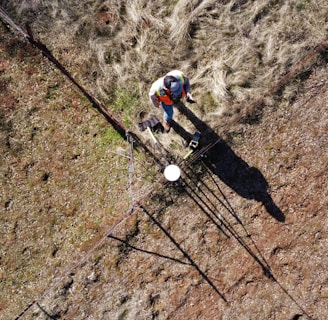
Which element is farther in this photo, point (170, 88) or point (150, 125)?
point (150, 125)

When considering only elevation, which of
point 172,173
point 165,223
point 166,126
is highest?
point 166,126

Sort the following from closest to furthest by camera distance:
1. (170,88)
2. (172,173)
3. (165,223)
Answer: (170,88) < (172,173) < (165,223)

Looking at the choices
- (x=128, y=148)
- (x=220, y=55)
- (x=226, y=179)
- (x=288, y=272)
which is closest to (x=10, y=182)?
(x=128, y=148)

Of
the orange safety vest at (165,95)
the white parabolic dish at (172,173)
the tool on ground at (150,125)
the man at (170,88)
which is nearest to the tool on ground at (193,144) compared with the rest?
the white parabolic dish at (172,173)

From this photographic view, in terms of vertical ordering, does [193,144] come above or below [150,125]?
below

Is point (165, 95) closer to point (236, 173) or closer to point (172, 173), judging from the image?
point (172, 173)

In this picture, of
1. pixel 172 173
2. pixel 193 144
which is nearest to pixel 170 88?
pixel 193 144

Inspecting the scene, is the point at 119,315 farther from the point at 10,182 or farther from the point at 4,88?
the point at 4,88

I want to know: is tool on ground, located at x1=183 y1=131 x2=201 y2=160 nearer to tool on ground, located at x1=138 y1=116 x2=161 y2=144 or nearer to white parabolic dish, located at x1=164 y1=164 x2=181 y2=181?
white parabolic dish, located at x1=164 y1=164 x2=181 y2=181
